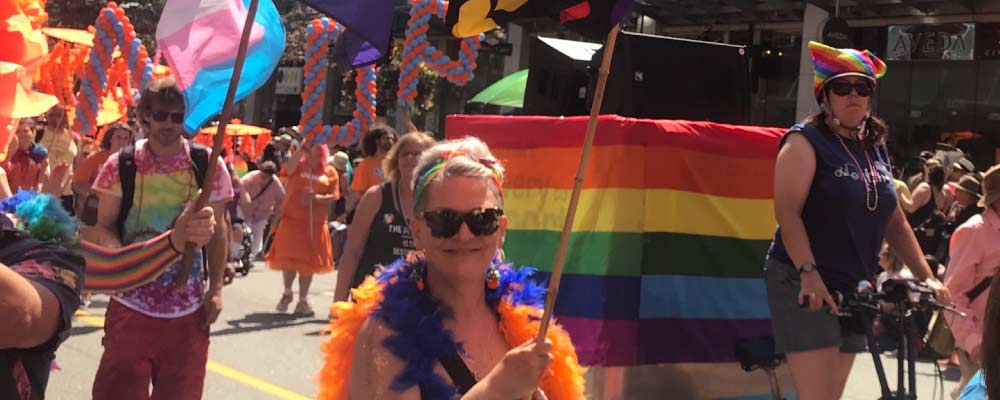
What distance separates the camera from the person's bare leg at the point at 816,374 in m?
4.10

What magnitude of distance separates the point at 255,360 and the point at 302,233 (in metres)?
2.64

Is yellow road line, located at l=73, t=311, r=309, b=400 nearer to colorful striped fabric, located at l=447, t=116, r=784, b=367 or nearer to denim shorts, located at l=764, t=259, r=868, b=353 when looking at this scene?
colorful striped fabric, located at l=447, t=116, r=784, b=367

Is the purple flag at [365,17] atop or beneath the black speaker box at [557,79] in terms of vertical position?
atop

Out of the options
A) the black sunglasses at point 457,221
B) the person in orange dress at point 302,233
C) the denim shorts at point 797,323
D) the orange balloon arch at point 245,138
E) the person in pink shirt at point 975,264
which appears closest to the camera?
the black sunglasses at point 457,221

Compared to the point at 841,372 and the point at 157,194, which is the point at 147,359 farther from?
the point at 841,372

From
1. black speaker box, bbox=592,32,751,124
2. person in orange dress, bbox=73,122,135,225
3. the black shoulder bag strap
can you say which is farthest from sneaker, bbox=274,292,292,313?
the black shoulder bag strap

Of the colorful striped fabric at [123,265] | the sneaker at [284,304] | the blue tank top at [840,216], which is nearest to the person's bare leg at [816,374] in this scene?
the blue tank top at [840,216]

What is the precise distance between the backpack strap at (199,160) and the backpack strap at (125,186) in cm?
23

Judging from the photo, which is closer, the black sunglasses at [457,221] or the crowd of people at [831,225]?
the black sunglasses at [457,221]

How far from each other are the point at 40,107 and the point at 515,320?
3.76 ft

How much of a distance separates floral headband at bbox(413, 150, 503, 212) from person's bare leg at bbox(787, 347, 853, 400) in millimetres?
2019

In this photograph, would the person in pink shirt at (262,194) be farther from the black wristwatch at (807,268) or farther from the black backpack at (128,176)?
the black wristwatch at (807,268)

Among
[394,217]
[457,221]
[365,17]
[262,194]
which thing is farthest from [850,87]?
[262,194]

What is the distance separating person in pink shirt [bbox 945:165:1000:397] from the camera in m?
6.17
